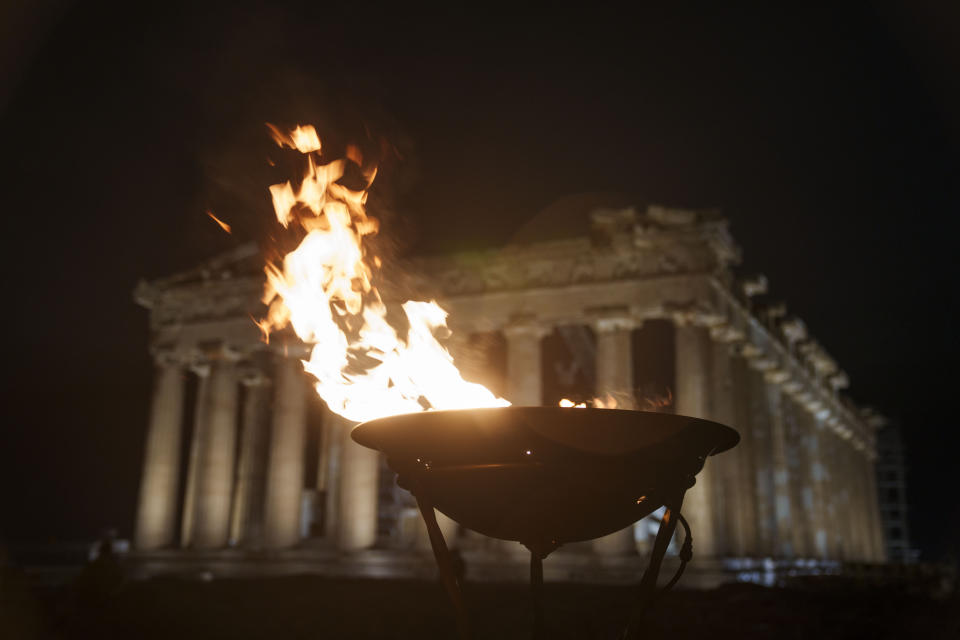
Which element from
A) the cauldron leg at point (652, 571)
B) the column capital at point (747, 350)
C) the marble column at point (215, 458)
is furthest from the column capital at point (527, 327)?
the cauldron leg at point (652, 571)

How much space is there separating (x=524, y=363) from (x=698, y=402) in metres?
6.55

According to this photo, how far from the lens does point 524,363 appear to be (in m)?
34.5

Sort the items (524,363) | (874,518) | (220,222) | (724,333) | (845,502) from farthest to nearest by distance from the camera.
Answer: (874,518), (845,502), (524,363), (724,333), (220,222)

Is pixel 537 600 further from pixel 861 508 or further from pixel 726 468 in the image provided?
pixel 861 508

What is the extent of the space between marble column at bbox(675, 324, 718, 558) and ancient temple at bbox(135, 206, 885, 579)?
6 cm

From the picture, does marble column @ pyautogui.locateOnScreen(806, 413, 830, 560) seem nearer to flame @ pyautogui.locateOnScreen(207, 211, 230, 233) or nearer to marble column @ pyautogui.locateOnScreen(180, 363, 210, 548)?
marble column @ pyautogui.locateOnScreen(180, 363, 210, 548)

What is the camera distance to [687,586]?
95.6ft

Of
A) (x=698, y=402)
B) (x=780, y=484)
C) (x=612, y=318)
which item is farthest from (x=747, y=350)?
(x=780, y=484)

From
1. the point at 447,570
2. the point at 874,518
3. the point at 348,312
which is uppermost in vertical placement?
the point at 348,312

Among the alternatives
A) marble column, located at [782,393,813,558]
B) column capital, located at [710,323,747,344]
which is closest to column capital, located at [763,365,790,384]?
marble column, located at [782,393,813,558]

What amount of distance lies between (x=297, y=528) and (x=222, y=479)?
4.10m

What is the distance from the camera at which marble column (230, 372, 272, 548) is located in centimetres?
4303

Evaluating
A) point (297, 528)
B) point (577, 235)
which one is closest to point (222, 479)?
point (297, 528)

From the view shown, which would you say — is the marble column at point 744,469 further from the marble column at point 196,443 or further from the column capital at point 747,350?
the marble column at point 196,443
